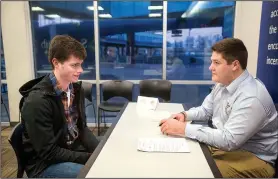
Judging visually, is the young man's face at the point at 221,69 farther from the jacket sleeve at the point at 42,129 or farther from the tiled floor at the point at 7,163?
the tiled floor at the point at 7,163

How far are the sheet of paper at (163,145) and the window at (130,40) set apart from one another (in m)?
2.57

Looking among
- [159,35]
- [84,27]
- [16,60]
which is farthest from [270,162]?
[16,60]

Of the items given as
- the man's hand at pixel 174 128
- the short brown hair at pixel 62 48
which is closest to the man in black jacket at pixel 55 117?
the short brown hair at pixel 62 48

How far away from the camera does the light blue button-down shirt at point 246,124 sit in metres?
1.33

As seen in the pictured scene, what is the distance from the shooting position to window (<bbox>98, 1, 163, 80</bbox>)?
3.88 meters

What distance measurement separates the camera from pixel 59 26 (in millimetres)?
4094

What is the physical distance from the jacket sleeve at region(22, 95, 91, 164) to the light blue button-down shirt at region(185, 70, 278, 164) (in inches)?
31.4

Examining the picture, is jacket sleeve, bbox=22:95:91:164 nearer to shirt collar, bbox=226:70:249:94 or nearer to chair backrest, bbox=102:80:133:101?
shirt collar, bbox=226:70:249:94

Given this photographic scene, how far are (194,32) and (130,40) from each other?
3.56 feet

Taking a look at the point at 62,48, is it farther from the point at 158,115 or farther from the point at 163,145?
the point at 158,115

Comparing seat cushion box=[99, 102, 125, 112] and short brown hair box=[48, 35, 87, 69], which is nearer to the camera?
short brown hair box=[48, 35, 87, 69]

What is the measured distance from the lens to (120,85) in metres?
3.56

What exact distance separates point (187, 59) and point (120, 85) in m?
1.31

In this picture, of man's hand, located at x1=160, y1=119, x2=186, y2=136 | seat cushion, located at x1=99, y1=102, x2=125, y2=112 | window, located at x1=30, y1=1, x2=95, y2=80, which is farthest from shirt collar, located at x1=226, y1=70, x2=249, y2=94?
window, located at x1=30, y1=1, x2=95, y2=80
